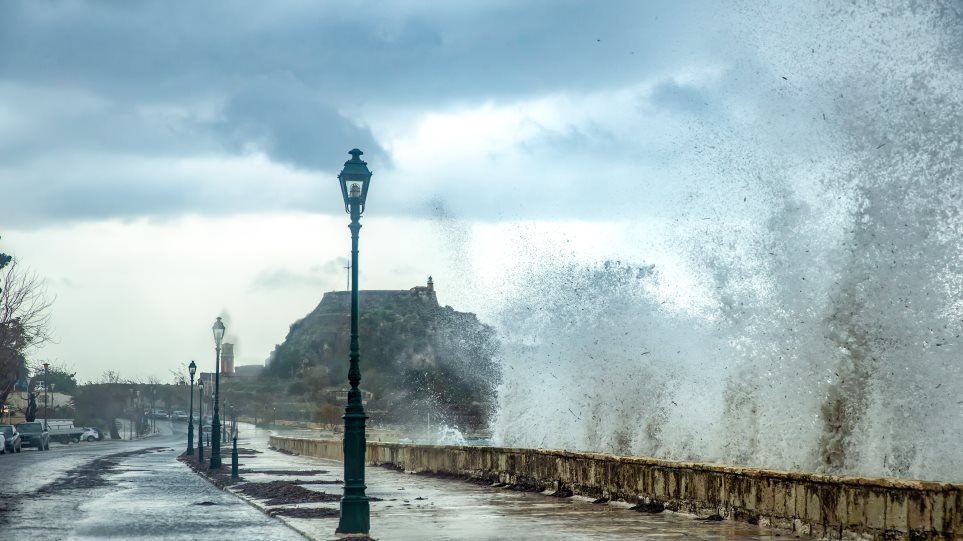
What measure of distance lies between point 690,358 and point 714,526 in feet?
53.6

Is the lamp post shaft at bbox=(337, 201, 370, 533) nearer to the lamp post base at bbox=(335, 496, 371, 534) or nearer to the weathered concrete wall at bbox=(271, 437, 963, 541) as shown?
the lamp post base at bbox=(335, 496, 371, 534)

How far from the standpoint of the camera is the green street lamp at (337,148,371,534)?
608 inches

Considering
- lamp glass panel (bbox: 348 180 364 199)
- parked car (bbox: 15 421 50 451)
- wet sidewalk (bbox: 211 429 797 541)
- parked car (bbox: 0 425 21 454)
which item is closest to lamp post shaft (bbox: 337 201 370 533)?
wet sidewalk (bbox: 211 429 797 541)

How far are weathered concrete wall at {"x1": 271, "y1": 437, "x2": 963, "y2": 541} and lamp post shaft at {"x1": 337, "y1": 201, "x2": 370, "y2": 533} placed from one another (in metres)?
4.39

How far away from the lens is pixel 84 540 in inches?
602

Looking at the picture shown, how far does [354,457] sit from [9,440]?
164 feet

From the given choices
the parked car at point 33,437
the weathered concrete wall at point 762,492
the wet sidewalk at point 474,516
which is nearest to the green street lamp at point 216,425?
the wet sidewalk at point 474,516

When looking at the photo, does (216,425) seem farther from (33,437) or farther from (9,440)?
(33,437)

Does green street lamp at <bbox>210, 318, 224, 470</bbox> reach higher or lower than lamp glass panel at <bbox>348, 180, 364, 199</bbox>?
lower

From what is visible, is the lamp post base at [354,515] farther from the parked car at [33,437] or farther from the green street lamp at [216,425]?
the parked car at [33,437]

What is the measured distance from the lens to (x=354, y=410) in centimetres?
1606

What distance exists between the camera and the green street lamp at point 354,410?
608 inches

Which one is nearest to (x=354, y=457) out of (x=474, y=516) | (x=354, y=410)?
(x=354, y=410)

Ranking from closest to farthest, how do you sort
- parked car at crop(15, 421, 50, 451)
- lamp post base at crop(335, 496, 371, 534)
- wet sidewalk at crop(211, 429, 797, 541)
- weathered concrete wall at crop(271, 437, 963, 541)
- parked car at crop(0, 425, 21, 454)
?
weathered concrete wall at crop(271, 437, 963, 541) < wet sidewalk at crop(211, 429, 797, 541) < lamp post base at crop(335, 496, 371, 534) < parked car at crop(0, 425, 21, 454) < parked car at crop(15, 421, 50, 451)
